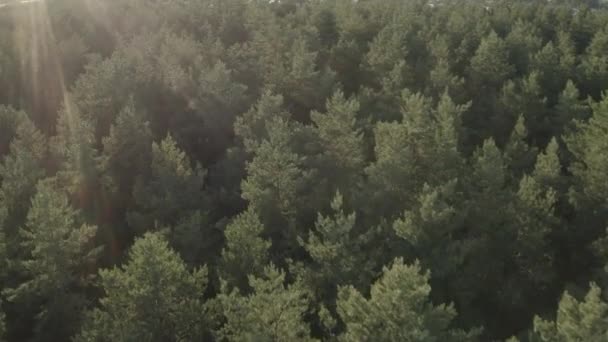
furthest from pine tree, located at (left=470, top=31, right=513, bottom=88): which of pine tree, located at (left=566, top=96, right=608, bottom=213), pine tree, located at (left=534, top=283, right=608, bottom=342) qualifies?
pine tree, located at (left=534, top=283, right=608, bottom=342)

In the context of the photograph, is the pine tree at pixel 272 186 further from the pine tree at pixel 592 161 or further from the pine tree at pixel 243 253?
the pine tree at pixel 592 161

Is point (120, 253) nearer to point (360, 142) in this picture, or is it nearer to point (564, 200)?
point (360, 142)

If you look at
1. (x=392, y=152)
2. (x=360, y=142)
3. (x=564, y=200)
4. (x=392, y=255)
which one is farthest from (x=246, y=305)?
(x=564, y=200)

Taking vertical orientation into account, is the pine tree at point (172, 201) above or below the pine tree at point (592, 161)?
below

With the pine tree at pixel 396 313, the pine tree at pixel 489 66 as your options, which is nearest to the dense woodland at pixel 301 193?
the pine tree at pixel 396 313

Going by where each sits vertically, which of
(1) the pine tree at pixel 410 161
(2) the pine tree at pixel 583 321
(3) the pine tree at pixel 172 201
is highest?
(2) the pine tree at pixel 583 321

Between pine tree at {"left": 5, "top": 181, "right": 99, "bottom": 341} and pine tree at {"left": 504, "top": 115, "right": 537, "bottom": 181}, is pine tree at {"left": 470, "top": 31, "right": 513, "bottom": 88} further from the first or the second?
pine tree at {"left": 5, "top": 181, "right": 99, "bottom": 341}

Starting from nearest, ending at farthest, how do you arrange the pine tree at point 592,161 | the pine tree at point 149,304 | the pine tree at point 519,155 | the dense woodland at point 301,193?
1. the pine tree at point 149,304
2. the dense woodland at point 301,193
3. the pine tree at point 592,161
4. the pine tree at point 519,155

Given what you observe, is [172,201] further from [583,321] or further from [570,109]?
[570,109]
